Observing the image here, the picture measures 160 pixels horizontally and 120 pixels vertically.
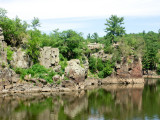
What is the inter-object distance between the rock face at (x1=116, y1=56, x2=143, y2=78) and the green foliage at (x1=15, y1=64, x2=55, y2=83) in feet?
68.6

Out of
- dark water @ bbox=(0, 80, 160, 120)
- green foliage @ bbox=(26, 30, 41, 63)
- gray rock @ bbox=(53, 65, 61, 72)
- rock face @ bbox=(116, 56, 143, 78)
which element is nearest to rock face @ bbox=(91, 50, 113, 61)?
rock face @ bbox=(116, 56, 143, 78)

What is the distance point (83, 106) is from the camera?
125 feet

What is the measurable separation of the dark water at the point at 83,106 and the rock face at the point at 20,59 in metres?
9.65

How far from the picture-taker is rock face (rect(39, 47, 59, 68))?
183ft

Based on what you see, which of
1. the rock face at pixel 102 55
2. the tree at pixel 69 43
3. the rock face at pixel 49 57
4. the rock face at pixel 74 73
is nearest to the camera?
the rock face at pixel 74 73

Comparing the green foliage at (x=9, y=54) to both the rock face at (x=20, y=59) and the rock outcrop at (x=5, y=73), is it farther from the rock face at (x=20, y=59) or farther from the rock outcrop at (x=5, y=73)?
the rock face at (x=20, y=59)

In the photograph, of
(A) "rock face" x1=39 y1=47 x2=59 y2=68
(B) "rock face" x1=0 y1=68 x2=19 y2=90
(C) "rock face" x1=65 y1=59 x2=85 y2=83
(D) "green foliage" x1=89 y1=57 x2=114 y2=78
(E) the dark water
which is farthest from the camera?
(D) "green foliage" x1=89 y1=57 x2=114 y2=78

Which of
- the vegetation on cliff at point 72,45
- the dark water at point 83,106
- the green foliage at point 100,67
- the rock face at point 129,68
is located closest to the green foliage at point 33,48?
the vegetation on cliff at point 72,45

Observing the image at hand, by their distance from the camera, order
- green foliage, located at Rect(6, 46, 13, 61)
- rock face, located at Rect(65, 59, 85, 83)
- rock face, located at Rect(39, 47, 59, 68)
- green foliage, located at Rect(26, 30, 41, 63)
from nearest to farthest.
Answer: green foliage, located at Rect(6, 46, 13, 61)
rock face, located at Rect(65, 59, 85, 83)
green foliage, located at Rect(26, 30, 41, 63)
rock face, located at Rect(39, 47, 59, 68)

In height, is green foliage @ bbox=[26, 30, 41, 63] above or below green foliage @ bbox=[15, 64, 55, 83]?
above

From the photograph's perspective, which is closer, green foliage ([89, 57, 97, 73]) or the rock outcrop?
the rock outcrop

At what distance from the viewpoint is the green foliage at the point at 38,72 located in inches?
1955

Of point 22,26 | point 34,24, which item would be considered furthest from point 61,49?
point 34,24

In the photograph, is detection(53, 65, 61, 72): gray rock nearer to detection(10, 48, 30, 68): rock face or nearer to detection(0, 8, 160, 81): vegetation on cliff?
detection(0, 8, 160, 81): vegetation on cliff
